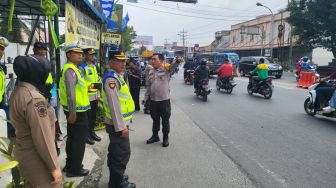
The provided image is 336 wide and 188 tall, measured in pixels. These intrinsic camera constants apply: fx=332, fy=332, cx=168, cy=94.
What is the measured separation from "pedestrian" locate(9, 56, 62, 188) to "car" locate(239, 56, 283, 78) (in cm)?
2342

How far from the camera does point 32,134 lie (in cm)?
227

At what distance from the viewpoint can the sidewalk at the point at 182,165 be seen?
174 inches

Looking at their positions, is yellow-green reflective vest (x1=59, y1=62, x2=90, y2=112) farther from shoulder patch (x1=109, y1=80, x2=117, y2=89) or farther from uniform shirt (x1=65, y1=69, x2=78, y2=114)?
shoulder patch (x1=109, y1=80, x2=117, y2=89)

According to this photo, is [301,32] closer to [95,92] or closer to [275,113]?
[275,113]

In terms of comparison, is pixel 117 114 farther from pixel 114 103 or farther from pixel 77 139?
pixel 77 139

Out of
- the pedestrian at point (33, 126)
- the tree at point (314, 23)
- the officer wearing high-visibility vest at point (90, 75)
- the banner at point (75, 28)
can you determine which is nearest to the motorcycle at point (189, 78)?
the banner at point (75, 28)

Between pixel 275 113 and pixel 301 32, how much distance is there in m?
24.8

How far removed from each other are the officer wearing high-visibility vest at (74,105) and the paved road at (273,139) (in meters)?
2.38

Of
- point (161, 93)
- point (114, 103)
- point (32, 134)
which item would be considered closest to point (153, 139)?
point (161, 93)

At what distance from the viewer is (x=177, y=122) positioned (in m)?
8.63

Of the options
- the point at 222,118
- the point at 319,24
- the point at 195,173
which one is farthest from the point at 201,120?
the point at 319,24

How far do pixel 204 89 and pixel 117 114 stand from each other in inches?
356

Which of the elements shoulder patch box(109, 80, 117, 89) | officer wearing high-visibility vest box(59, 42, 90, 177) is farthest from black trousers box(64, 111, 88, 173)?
shoulder patch box(109, 80, 117, 89)

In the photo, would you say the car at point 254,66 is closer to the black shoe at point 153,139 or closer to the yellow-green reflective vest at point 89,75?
the black shoe at point 153,139
